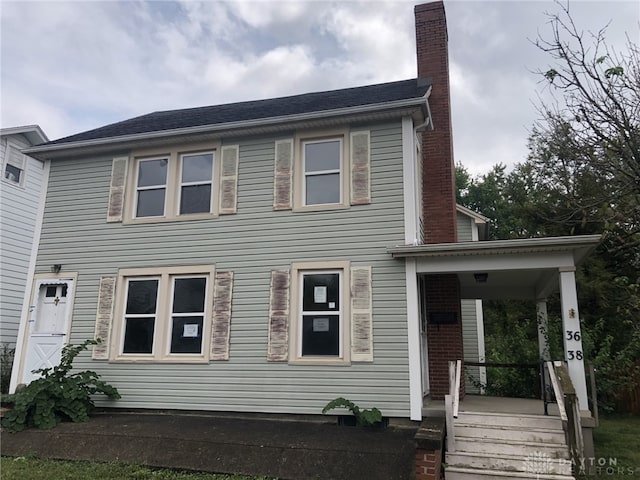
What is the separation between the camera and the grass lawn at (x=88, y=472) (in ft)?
18.8

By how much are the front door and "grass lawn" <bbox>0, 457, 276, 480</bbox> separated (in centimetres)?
303

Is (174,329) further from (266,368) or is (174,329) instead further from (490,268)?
(490,268)

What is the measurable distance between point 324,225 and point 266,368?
265 cm

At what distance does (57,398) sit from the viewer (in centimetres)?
776

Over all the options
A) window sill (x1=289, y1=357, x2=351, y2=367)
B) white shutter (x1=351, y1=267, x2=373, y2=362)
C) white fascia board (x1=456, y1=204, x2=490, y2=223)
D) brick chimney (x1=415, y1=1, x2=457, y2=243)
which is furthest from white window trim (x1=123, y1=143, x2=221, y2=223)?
white fascia board (x1=456, y1=204, x2=490, y2=223)

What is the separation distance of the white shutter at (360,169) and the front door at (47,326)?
601 cm

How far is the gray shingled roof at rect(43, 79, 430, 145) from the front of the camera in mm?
8836

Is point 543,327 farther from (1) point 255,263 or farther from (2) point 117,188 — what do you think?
(2) point 117,188

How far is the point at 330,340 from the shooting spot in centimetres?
779

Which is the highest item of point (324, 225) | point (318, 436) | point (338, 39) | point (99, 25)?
point (338, 39)

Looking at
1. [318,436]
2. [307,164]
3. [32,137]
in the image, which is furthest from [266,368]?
[32,137]

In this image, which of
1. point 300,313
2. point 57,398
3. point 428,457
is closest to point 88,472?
point 57,398

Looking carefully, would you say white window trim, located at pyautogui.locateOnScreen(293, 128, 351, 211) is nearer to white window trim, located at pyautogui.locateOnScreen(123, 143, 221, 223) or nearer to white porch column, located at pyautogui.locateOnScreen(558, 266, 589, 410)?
white window trim, located at pyautogui.locateOnScreen(123, 143, 221, 223)

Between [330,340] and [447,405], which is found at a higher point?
[330,340]
